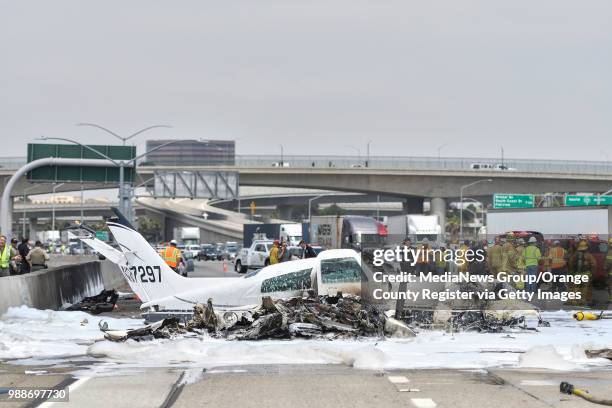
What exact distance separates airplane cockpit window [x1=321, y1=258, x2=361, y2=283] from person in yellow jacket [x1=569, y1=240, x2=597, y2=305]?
186 inches

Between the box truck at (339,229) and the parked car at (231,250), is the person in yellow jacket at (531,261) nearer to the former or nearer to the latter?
the box truck at (339,229)

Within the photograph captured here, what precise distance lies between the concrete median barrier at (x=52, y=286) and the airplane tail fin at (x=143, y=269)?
7.98ft

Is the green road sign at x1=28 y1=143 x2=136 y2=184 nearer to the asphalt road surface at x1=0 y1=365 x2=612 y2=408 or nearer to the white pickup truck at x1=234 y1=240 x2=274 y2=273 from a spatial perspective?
the white pickup truck at x1=234 y1=240 x2=274 y2=273

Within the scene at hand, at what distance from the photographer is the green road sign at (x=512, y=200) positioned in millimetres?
93812

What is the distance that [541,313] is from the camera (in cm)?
2002

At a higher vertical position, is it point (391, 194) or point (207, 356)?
point (391, 194)

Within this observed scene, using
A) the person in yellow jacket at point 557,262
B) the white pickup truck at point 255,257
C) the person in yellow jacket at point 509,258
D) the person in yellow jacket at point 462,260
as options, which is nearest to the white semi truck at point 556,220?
the white pickup truck at point 255,257

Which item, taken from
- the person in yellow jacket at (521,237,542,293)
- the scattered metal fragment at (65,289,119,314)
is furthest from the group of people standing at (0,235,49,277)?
the person in yellow jacket at (521,237,542,293)

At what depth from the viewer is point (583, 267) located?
72.5 feet

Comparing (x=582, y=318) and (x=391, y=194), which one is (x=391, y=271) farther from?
(x=391, y=194)

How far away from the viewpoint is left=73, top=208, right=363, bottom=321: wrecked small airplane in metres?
19.0

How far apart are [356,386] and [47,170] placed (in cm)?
4767

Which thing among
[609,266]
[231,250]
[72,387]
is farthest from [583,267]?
[231,250]

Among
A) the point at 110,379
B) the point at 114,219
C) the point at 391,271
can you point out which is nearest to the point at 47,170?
the point at 114,219
